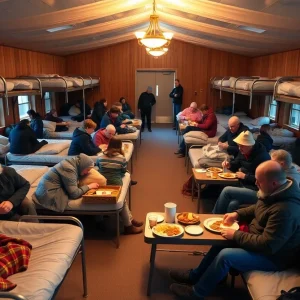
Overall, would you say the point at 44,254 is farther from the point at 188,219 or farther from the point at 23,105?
the point at 23,105

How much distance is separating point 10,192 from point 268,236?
250 centimetres

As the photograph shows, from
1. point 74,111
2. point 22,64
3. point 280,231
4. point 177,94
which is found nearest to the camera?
point 280,231

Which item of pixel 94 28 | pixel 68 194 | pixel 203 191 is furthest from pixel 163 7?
pixel 68 194

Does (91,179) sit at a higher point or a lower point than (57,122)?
lower

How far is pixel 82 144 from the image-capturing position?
215 inches

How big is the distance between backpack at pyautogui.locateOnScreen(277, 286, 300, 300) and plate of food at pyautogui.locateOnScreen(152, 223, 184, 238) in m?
0.93

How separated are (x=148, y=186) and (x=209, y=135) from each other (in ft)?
7.45

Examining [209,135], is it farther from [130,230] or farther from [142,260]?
[142,260]

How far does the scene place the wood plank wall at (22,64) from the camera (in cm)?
750

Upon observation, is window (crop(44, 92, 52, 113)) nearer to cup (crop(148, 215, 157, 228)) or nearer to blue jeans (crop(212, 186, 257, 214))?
blue jeans (crop(212, 186, 257, 214))

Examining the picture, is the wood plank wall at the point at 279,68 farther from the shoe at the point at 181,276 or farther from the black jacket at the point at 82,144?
the shoe at the point at 181,276

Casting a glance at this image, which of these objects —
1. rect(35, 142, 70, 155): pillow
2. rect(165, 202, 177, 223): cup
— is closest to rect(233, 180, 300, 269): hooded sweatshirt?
rect(165, 202, 177, 223): cup

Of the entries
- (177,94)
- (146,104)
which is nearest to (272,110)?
(177,94)

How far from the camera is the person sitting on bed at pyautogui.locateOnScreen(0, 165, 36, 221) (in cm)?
317
